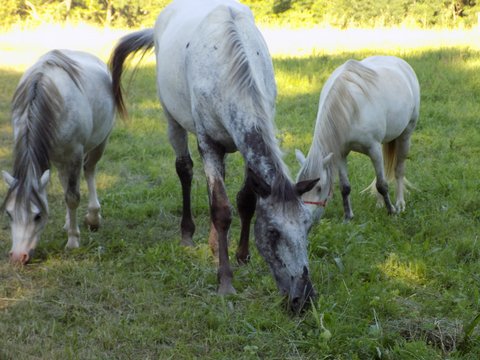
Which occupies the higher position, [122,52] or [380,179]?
[122,52]

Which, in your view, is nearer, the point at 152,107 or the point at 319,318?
the point at 319,318

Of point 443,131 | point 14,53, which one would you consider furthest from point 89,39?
point 443,131

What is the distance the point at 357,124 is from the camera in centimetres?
564

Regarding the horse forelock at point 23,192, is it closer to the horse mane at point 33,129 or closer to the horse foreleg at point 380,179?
the horse mane at point 33,129

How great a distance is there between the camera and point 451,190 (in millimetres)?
6129

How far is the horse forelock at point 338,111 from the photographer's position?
18.0 feet

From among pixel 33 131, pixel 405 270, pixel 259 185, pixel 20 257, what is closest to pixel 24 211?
pixel 20 257

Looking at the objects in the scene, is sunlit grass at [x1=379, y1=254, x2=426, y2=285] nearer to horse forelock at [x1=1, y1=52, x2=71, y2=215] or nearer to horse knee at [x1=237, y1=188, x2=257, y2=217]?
horse knee at [x1=237, y1=188, x2=257, y2=217]

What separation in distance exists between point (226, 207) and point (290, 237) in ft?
2.64

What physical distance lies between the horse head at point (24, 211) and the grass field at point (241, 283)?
163mm

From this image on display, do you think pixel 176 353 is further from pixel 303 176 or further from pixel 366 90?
pixel 366 90

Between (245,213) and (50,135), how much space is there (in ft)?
5.28

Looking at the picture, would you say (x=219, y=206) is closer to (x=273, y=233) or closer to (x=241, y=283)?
(x=241, y=283)

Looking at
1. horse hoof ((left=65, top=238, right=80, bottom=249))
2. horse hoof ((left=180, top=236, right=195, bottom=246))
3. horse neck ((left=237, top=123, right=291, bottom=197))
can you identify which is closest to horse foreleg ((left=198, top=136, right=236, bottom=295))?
horse neck ((left=237, top=123, right=291, bottom=197))
